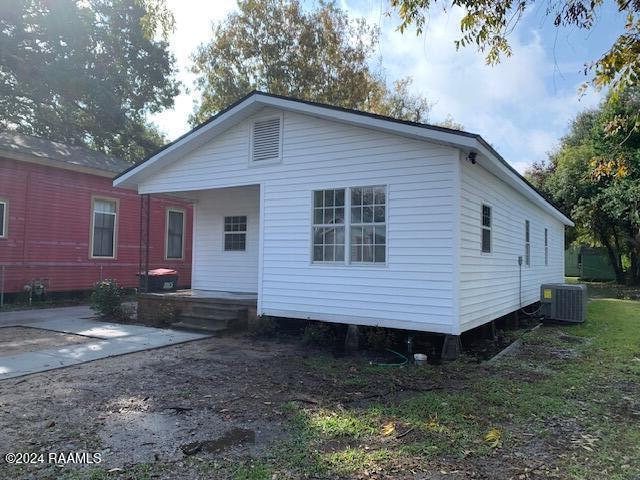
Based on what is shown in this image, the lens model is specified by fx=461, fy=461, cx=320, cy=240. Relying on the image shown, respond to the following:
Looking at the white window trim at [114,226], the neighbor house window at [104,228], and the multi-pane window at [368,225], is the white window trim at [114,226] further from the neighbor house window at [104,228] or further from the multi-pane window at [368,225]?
the multi-pane window at [368,225]

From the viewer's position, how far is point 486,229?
27.9ft

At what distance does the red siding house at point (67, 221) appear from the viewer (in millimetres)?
12812

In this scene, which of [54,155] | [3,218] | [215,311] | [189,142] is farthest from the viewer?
[54,155]

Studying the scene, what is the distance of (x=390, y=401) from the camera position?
5.07 metres

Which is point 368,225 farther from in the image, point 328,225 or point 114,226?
point 114,226

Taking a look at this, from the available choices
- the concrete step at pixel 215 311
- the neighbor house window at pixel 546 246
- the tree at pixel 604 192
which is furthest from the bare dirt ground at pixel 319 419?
the tree at pixel 604 192

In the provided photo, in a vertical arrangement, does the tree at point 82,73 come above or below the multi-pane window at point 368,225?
above

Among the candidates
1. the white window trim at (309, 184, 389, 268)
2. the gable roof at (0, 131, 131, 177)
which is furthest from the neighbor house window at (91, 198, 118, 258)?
the white window trim at (309, 184, 389, 268)

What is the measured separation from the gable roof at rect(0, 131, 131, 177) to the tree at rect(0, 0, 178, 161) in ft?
24.3

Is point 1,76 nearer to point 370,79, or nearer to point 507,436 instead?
point 370,79

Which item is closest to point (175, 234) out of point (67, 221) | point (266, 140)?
point (67, 221)

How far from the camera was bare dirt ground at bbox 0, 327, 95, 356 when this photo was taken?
7.45 metres

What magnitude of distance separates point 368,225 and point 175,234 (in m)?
11.9

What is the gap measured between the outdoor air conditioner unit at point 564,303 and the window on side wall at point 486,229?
3.87 metres
